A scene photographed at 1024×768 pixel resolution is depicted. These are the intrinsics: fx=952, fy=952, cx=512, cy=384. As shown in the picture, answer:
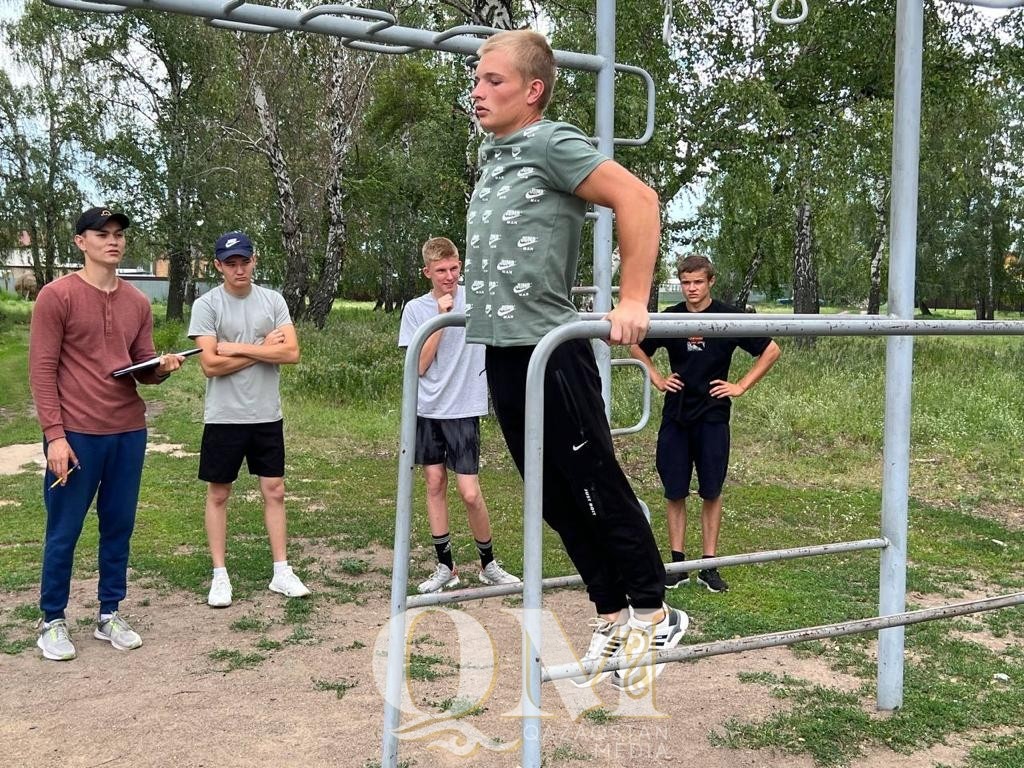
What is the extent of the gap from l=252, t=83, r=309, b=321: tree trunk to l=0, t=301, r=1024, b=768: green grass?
817 cm

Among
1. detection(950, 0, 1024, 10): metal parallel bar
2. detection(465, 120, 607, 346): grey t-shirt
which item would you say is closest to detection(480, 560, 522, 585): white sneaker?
detection(465, 120, 607, 346): grey t-shirt

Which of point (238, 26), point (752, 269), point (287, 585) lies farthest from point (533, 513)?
point (752, 269)

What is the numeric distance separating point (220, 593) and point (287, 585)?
0.31 meters

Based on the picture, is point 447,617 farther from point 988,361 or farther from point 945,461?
point 988,361

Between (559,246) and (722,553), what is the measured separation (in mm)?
3628

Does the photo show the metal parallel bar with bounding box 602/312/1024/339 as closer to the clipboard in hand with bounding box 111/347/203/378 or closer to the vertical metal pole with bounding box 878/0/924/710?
the vertical metal pole with bounding box 878/0/924/710

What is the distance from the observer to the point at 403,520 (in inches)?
92.7

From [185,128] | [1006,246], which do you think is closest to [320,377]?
[185,128]

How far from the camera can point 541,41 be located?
2.11 m

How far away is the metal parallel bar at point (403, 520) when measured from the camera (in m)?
2.32

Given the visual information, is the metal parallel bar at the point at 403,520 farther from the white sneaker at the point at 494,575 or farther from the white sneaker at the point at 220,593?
the white sneaker at the point at 494,575

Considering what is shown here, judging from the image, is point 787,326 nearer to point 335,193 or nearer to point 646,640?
point 646,640

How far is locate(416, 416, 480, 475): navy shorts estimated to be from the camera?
4.53 meters

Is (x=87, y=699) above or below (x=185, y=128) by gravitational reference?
below
